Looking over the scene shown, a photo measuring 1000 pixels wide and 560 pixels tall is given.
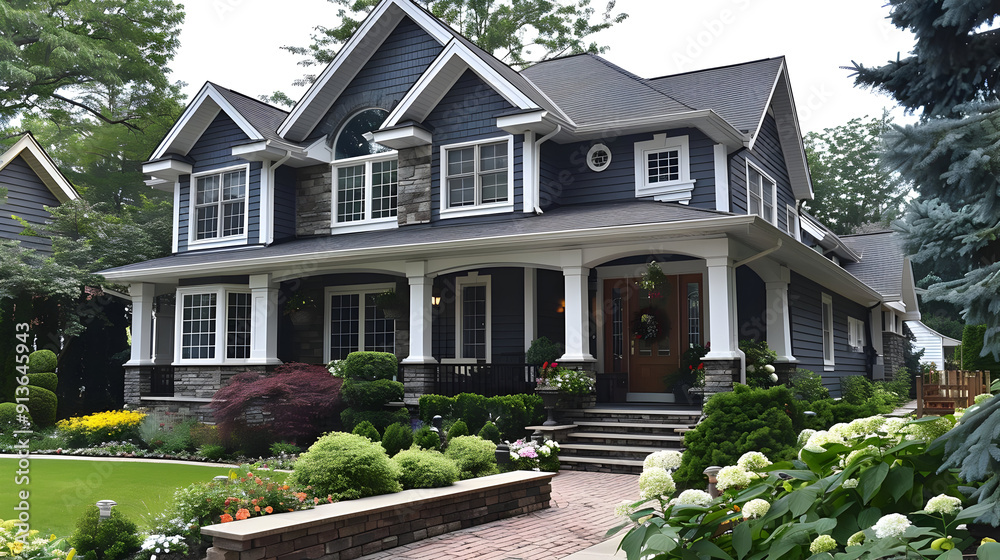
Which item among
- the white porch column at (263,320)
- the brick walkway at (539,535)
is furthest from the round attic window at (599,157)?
the brick walkway at (539,535)

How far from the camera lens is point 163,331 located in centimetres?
1938

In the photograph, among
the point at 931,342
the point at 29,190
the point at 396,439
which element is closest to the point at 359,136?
the point at 396,439

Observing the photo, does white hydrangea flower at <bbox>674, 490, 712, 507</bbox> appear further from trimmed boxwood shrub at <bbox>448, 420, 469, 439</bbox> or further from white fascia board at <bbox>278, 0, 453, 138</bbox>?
white fascia board at <bbox>278, 0, 453, 138</bbox>

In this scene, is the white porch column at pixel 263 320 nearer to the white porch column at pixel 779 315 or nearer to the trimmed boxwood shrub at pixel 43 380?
the trimmed boxwood shrub at pixel 43 380

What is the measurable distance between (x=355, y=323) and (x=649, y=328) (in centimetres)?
619

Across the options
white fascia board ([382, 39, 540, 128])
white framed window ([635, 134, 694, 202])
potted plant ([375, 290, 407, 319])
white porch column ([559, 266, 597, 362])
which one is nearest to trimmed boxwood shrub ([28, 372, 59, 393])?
potted plant ([375, 290, 407, 319])

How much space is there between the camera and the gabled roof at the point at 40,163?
21.1 m

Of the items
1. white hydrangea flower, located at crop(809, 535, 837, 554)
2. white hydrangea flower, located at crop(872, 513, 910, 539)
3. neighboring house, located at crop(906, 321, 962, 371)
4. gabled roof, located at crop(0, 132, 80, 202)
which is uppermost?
gabled roof, located at crop(0, 132, 80, 202)

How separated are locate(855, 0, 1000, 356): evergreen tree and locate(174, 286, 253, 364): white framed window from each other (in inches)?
528

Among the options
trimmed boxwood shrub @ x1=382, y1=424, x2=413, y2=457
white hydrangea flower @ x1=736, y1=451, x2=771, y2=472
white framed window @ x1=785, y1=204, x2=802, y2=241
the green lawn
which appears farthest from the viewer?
white framed window @ x1=785, y1=204, x2=802, y2=241

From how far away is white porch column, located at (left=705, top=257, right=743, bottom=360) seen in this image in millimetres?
11203

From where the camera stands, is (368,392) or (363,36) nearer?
(368,392)

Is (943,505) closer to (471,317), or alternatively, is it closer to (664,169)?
(664,169)

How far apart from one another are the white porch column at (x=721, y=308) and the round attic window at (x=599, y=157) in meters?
3.80
